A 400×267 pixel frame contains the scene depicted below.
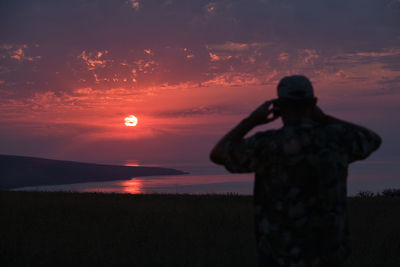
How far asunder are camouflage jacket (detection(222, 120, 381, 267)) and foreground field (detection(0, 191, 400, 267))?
16.6 ft

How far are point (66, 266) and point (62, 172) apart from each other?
144655 millimetres

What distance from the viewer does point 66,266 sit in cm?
832

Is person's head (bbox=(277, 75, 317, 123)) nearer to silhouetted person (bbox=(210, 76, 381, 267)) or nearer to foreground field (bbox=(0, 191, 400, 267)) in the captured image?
silhouetted person (bbox=(210, 76, 381, 267))

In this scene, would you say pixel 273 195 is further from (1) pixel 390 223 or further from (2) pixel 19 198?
(2) pixel 19 198

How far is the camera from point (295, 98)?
320 cm

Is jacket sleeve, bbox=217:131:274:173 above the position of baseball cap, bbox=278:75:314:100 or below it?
below

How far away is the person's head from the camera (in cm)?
318

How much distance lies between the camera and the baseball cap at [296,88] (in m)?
3.18

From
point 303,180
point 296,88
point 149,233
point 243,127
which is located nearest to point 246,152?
point 243,127

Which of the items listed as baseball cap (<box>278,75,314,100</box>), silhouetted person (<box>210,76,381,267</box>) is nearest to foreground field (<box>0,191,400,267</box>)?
silhouetted person (<box>210,76,381,267</box>)

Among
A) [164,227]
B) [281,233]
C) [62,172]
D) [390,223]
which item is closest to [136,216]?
[164,227]

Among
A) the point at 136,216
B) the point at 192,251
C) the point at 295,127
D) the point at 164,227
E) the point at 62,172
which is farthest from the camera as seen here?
the point at 62,172

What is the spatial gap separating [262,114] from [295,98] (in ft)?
0.85

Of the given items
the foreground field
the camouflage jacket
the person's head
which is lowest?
the foreground field
